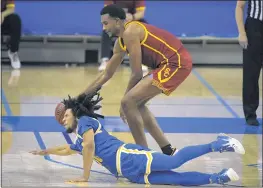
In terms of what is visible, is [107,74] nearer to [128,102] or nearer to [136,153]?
[128,102]

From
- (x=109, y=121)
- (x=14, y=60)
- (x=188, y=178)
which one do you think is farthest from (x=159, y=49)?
(x=14, y=60)

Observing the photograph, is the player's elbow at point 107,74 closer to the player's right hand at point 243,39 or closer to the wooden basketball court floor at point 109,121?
the wooden basketball court floor at point 109,121

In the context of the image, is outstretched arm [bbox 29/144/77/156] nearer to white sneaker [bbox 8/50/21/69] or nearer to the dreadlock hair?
the dreadlock hair

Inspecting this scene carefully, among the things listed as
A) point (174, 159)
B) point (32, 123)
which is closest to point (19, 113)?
point (32, 123)

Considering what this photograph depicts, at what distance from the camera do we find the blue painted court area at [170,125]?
779cm

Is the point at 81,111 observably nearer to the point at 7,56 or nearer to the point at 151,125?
the point at 151,125

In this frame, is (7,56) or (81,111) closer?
(81,111)

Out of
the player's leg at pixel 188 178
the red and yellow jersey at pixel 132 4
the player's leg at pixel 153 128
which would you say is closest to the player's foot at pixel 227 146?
the player's leg at pixel 188 178

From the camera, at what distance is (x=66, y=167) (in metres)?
6.25

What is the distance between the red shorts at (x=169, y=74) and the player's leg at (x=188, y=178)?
39.9 inches

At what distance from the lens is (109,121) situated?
8.23 metres

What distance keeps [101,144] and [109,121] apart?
2.68 m

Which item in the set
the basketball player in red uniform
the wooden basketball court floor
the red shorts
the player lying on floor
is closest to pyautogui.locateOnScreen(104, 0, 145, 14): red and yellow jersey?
the wooden basketball court floor

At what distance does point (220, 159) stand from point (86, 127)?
174 cm
